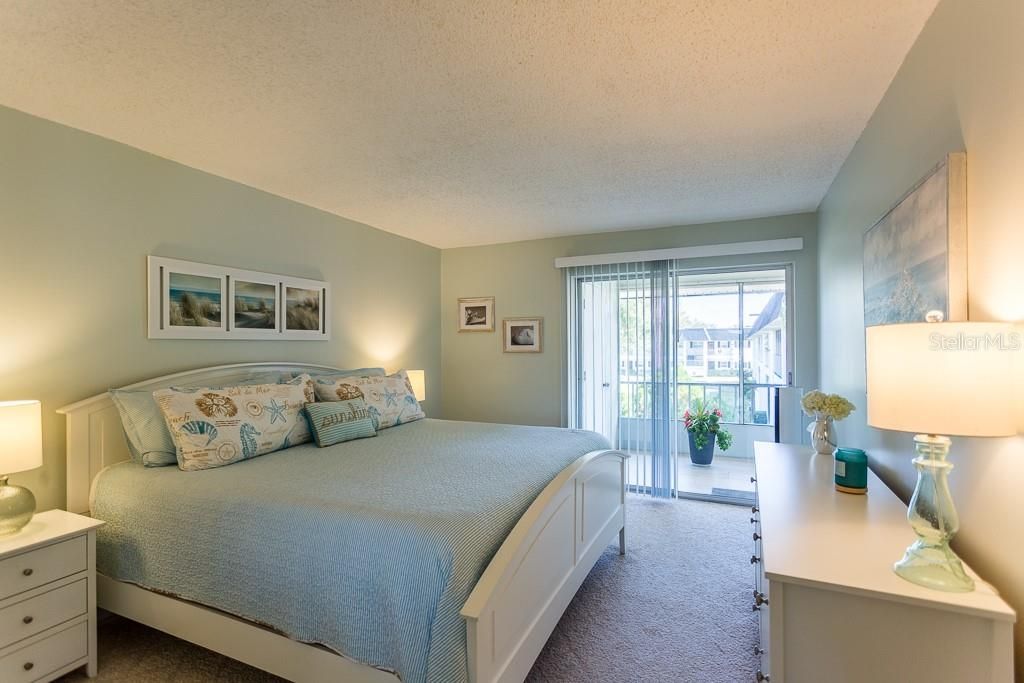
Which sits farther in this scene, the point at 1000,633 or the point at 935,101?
the point at 935,101

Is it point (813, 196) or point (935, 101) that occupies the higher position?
point (813, 196)

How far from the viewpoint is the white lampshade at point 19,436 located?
1759 mm

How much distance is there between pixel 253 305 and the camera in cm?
306

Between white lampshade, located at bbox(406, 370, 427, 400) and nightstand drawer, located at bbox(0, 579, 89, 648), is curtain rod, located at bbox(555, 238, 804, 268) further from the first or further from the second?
nightstand drawer, located at bbox(0, 579, 89, 648)

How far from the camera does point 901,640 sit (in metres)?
1.08

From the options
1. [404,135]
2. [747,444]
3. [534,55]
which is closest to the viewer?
[534,55]

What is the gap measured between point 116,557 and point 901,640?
280cm

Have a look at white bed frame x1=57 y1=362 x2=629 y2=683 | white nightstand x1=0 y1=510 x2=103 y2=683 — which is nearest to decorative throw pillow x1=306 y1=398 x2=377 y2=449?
white bed frame x1=57 y1=362 x2=629 y2=683

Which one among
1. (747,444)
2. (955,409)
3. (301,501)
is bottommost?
(747,444)

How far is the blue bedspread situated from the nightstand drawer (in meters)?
0.16

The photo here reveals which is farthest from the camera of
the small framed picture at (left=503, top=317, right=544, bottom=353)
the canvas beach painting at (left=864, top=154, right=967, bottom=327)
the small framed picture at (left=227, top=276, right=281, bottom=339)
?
the small framed picture at (left=503, top=317, right=544, bottom=353)

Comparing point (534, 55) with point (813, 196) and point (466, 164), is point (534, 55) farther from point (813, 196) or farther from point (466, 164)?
point (813, 196)

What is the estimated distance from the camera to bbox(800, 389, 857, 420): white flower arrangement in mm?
2133

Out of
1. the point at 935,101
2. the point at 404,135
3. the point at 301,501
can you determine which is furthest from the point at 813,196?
the point at 301,501
